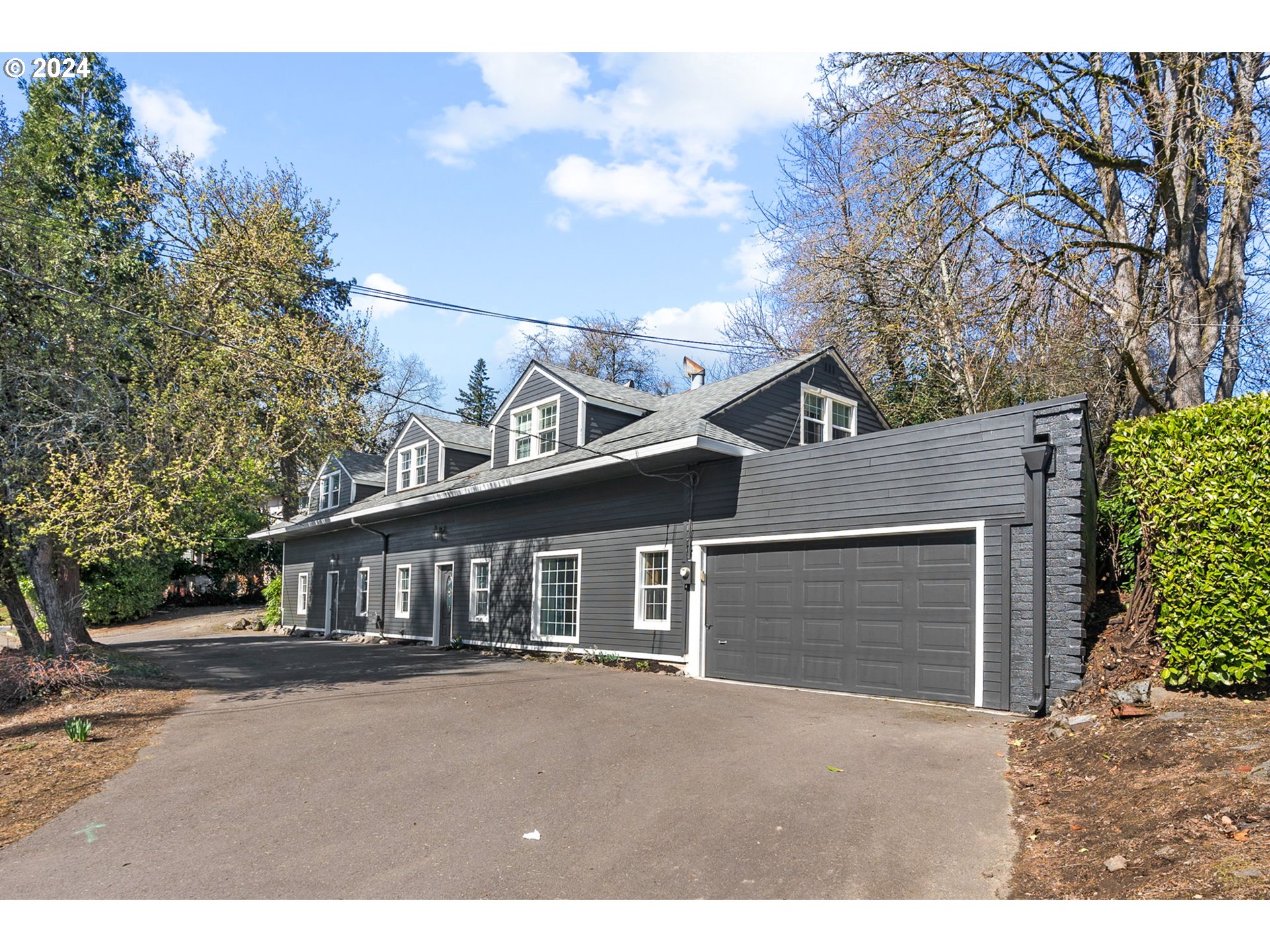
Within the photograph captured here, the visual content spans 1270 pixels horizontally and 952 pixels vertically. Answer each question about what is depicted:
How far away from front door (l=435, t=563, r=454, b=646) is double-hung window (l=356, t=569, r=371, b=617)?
4.49m

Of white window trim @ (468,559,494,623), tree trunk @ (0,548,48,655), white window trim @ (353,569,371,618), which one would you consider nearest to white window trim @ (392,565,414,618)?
white window trim @ (353,569,371,618)

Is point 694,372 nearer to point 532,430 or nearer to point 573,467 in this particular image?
point 532,430

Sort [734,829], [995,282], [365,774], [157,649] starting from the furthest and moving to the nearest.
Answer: [157,649], [995,282], [365,774], [734,829]

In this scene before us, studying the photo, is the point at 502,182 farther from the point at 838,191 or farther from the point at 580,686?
the point at 838,191

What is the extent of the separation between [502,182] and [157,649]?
15.2 m

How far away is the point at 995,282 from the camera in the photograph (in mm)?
12188

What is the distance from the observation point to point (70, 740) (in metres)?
7.98

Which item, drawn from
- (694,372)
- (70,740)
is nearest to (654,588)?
(694,372)

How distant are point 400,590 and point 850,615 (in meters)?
14.5

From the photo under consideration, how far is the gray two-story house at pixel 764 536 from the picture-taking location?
28.2 feet

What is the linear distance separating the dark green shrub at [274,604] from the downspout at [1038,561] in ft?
88.5

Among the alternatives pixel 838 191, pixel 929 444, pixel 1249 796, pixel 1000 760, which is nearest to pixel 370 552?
pixel 838 191

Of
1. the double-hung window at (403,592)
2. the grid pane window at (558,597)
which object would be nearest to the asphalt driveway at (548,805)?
the grid pane window at (558,597)

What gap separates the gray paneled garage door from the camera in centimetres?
918
